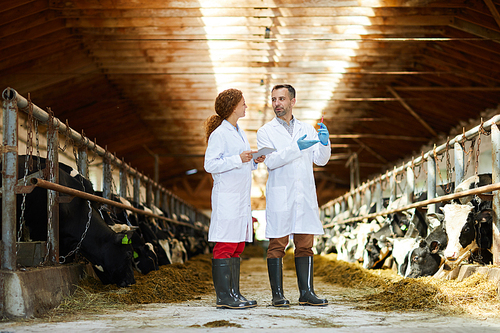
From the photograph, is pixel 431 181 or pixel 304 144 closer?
pixel 304 144

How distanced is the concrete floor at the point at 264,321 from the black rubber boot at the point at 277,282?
97 mm

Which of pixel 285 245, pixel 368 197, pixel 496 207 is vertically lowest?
pixel 285 245

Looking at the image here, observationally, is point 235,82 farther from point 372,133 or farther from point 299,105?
point 372,133

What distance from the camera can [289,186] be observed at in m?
4.66

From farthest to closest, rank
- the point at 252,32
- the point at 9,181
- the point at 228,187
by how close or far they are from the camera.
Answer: the point at 252,32, the point at 228,187, the point at 9,181

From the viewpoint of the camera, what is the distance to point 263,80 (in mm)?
13562

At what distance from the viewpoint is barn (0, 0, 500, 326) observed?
5215 millimetres

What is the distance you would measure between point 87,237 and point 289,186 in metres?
1.86

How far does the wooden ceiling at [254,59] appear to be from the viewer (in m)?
9.79

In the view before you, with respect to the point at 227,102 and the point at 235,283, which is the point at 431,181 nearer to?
the point at 227,102

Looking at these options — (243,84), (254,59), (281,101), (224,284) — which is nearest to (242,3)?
(254,59)

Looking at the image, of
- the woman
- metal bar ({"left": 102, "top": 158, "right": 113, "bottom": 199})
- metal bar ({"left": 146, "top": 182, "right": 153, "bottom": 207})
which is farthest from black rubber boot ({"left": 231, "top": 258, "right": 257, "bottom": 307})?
metal bar ({"left": 146, "top": 182, "right": 153, "bottom": 207})

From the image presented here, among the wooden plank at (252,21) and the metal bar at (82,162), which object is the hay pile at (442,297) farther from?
A: the wooden plank at (252,21)

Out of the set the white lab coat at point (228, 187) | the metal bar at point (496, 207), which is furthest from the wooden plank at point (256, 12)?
the white lab coat at point (228, 187)
